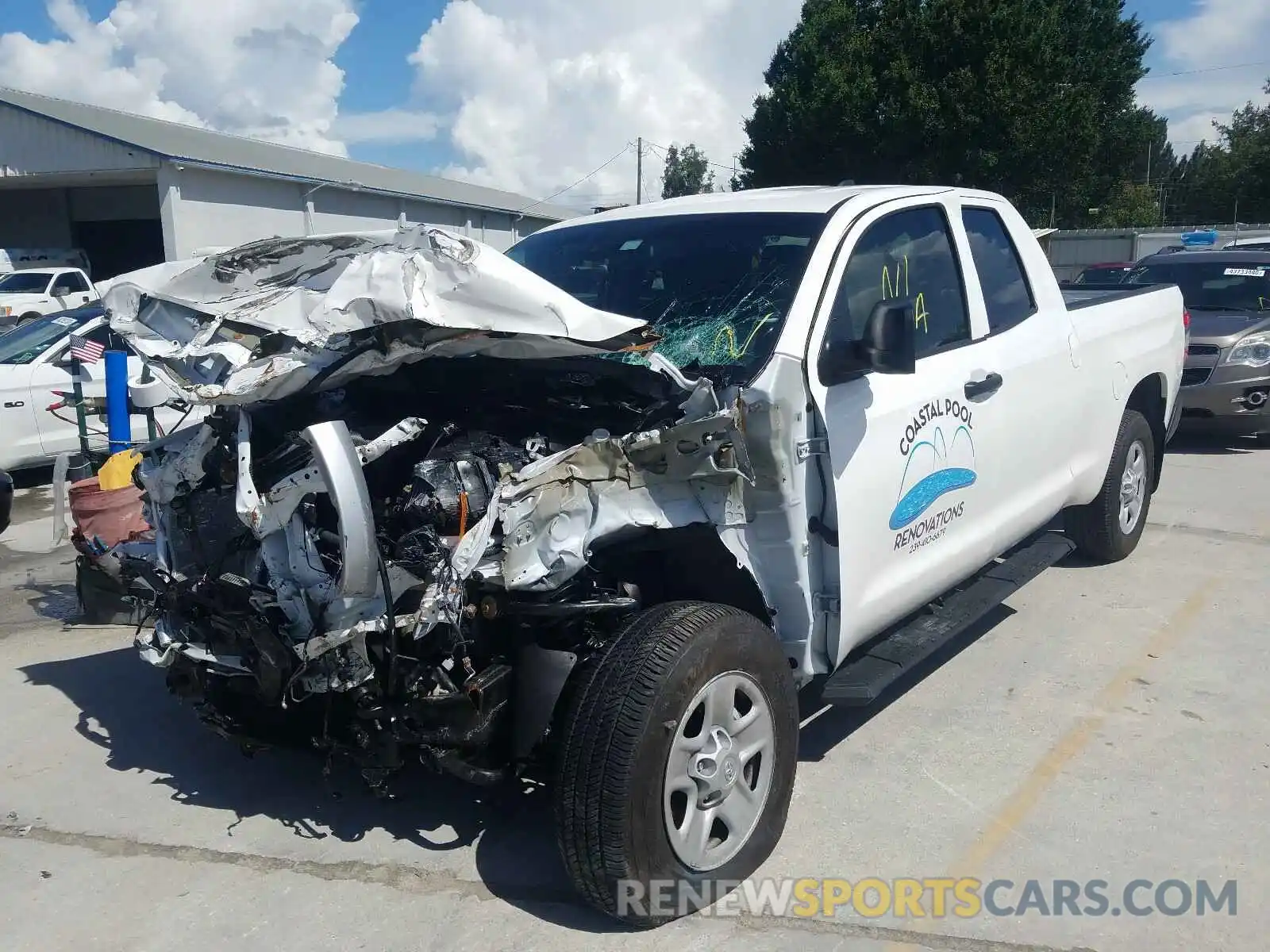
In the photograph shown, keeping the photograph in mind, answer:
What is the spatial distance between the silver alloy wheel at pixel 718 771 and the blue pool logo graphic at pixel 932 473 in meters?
0.92

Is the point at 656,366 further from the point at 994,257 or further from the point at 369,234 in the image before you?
the point at 994,257

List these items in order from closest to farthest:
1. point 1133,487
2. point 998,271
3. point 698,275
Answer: point 698,275 < point 998,271 < point 1133,487

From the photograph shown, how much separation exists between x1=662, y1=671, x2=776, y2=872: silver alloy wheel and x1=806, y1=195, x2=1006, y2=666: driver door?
0.46 metres

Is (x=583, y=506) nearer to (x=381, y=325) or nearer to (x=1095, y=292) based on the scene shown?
(x=381, y=325)

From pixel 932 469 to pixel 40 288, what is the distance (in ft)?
76.1

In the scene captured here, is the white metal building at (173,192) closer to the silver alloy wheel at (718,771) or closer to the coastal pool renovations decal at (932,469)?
the coastal pool renovations decal at (932,469)

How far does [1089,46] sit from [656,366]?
35.7m

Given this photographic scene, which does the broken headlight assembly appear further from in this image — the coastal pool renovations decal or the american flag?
the american flag

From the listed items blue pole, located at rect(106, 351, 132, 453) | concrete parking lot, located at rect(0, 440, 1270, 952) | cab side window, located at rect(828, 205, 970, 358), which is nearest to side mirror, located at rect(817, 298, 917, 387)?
cab side window, located at rect(828, 205, 970, 358)

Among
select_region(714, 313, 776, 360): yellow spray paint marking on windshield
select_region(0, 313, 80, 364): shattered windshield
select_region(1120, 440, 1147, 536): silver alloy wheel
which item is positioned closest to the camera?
select_region(714, 313, 776, 360): yellow spray paint marking on windshield

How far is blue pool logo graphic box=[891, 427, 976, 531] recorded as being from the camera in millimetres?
→ 3855

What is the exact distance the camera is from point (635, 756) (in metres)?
2.91

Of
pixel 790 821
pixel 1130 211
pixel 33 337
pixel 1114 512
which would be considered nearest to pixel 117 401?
pixel 33 337

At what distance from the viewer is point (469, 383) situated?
12.6 feet
